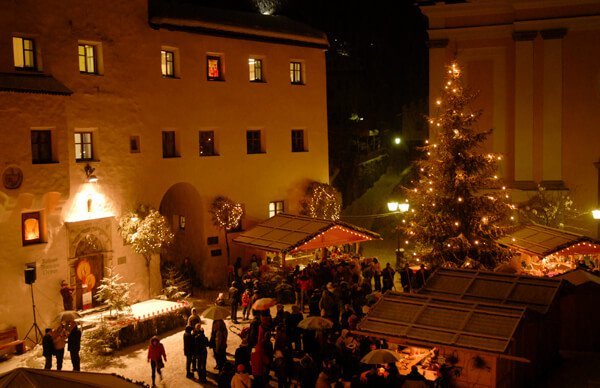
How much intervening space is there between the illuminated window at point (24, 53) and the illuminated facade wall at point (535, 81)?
1878 cm

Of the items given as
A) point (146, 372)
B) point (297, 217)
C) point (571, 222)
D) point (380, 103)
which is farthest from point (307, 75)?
point (380, 103)

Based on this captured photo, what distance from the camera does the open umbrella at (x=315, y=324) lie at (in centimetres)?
1770

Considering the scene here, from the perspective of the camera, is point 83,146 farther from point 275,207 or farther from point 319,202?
point 319,202

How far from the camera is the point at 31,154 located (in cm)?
2222

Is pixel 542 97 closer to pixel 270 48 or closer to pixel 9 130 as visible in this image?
pixel 270 48

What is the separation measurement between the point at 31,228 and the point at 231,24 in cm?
1277

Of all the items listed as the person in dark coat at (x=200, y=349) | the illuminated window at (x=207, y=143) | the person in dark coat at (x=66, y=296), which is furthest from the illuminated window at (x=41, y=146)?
the person in dark coat at (x=200, y=349)

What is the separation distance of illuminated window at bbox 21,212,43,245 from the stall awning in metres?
7.96

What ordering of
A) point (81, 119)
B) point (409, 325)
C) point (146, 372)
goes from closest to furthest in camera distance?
point (409, 325)
point (146, 372)
point (81, 119)

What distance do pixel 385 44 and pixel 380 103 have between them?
16.0 ft

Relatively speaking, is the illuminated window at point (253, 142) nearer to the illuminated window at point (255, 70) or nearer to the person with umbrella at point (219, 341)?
the illuminated window at point (255, 70)

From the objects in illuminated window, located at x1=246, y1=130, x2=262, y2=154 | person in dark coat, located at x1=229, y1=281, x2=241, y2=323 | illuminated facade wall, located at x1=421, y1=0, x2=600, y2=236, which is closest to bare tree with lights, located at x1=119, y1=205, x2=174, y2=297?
person in dark coat, located at x1=229, y1=281, x2=241, y2=323

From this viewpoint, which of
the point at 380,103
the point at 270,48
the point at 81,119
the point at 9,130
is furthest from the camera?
the point at 380,103

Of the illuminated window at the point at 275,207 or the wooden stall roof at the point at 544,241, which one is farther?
the illuminated window at the point at 275,207
